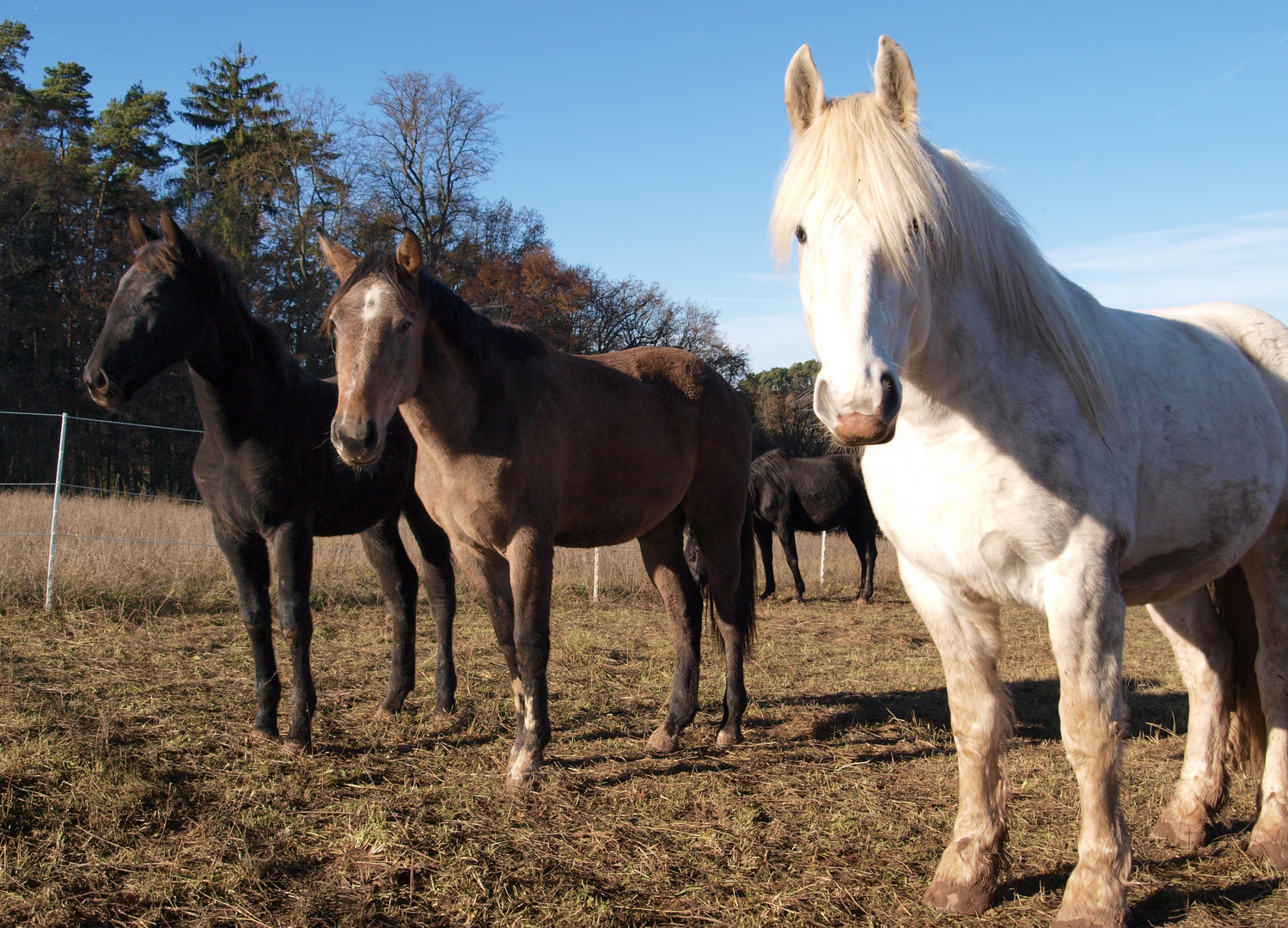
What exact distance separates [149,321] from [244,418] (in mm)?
593

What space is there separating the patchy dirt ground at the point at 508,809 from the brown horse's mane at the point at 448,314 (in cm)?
203

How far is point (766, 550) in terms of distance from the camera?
12.5 m

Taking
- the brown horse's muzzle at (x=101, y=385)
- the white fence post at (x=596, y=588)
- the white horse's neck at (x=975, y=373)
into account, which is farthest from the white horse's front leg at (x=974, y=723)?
the white fence post at (x=596, y=588)

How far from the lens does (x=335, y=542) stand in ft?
35.6

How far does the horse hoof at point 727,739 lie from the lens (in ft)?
14.4

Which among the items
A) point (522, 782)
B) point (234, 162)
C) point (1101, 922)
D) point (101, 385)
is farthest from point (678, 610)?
point (234, 162)

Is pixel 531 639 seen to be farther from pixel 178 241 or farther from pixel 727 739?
pixel 178 241

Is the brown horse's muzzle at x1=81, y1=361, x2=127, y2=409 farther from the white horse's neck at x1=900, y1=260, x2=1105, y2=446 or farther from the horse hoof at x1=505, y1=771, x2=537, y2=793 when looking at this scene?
the white horse's neck at x1=900, y1=260, x2=1105, y2=446

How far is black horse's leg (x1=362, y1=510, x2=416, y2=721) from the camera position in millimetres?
4863

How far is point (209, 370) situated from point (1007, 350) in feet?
11.5

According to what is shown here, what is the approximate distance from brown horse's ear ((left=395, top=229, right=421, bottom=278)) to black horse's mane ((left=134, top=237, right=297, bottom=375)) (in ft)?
3.37

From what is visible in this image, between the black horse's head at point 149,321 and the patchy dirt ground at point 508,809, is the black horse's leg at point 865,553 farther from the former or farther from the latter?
the black horse's head at point 149,321

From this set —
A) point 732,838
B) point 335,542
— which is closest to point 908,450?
point 732,838

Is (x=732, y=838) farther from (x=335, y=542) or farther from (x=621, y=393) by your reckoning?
(x=335, y=542)
